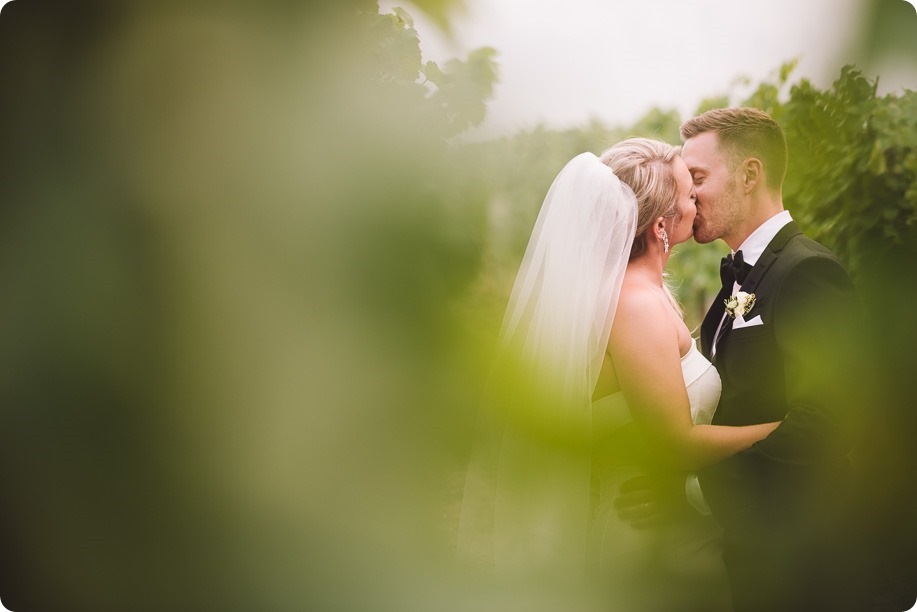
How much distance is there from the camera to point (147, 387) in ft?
10.7

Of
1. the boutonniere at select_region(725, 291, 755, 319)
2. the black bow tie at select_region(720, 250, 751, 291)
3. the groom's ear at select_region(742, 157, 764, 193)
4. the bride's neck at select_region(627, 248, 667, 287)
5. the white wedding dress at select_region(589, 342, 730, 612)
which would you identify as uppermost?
the groom's ear at select_region(742, 157, 764, 193)

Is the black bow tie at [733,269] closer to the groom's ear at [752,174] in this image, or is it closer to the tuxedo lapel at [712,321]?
the tuxedo lapel at [712,321]

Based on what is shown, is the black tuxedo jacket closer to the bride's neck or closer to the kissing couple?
the kissing couple

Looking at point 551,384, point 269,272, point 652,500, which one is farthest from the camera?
point 269,272

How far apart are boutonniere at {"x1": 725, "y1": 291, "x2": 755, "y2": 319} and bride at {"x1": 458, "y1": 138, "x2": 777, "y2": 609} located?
20cm

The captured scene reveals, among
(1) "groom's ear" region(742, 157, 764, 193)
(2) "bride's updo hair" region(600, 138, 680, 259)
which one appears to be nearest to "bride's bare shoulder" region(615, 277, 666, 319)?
(2) "bride's updo hair" region(600, 138, 680, 259)

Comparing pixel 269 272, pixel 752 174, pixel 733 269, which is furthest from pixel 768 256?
pixel 269 272

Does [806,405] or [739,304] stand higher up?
[739,304]

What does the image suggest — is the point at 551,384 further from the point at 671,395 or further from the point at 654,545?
the point at 654,545

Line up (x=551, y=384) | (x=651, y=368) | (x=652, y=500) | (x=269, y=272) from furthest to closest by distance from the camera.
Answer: (x=269, y=272)
(x=652, y=500)
(x=551, y=384)
(x=651, y=368)

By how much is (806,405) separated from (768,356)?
0.82 feet

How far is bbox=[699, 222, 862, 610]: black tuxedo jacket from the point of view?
3.02 metres

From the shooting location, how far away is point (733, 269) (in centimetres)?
307

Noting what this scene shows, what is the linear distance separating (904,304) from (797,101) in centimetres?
89
